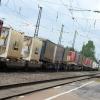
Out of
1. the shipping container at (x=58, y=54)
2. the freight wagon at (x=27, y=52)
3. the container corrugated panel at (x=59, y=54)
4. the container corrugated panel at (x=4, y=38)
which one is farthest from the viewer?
the container corrugated panel at (x=59, y=54)

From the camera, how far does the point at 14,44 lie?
112 ft

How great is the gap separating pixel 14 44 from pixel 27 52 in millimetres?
7229

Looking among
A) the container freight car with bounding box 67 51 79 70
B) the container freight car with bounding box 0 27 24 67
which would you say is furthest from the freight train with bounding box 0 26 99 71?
the container freight car with bounding box 67 51 79 70

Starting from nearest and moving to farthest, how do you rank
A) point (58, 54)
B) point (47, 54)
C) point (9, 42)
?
1. point (9, 42)
2. point (47, 54)
3. point (58, 54)

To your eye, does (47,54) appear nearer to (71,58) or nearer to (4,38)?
(4,38)

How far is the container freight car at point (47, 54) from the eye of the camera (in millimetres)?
46697

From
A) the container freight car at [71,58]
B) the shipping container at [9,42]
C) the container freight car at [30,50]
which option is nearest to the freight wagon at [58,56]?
the container freight car at [71,58]

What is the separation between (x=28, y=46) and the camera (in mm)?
41125

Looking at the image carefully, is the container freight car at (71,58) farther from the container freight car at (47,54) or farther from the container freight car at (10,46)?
the container freight car at (10,46)

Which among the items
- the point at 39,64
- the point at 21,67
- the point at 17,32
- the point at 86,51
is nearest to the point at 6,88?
the point at 17,32

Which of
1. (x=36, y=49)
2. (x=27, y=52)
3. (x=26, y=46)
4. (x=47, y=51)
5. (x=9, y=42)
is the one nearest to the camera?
(x=9, y=42)

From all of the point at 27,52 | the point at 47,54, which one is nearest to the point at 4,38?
the point at 27,52

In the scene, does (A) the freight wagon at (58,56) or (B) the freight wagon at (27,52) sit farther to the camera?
(A) the freight wagon at (58,56)

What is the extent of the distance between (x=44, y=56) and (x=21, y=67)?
888cm
